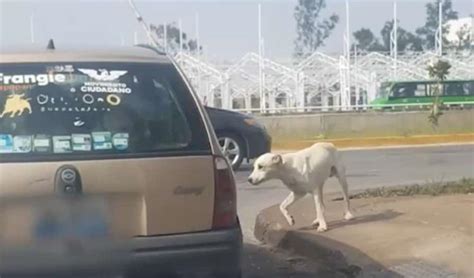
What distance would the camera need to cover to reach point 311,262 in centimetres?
756

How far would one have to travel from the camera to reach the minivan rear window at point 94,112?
453 centimetres

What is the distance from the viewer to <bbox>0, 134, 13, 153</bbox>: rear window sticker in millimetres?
4484

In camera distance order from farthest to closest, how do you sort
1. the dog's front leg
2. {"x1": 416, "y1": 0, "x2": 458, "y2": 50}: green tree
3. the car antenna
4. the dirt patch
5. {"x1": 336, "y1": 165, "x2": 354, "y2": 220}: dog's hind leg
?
{"x1": 416, "y1": 0, "x2": 458, "y2": 50}: green tree < the dirt patch < {"x1": 336, "y1": 165, "x2": 354, "y2": 220}: dog's hind leg < the dog's front leg < the car antenna

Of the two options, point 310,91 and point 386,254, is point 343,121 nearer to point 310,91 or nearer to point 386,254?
point 386,254

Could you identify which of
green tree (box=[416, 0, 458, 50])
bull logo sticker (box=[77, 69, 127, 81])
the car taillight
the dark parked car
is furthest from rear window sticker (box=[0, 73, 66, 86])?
green tree (box=[416, 0, 458, 50])

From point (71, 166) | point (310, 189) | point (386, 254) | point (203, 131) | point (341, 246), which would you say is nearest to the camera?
point (71, 166)

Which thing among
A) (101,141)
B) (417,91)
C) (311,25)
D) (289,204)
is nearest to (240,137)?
(289,204)

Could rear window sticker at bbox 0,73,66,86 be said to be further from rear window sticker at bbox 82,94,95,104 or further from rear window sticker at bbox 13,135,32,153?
rear window sticker at bbox 13,135,32,153

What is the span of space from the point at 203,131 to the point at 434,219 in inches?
164

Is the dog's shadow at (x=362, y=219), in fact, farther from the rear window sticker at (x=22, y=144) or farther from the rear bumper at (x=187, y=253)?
the rear window sticker at (x=22, y=144)

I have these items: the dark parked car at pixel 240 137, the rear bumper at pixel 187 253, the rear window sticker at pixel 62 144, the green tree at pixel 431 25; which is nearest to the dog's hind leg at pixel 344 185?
the rear bumper at pixel 187 253

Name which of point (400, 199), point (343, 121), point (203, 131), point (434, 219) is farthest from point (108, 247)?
point (343, 121)

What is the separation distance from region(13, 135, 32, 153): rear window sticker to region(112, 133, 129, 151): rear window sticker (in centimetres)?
41

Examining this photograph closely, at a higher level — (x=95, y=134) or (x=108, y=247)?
(x=95, y=134)
